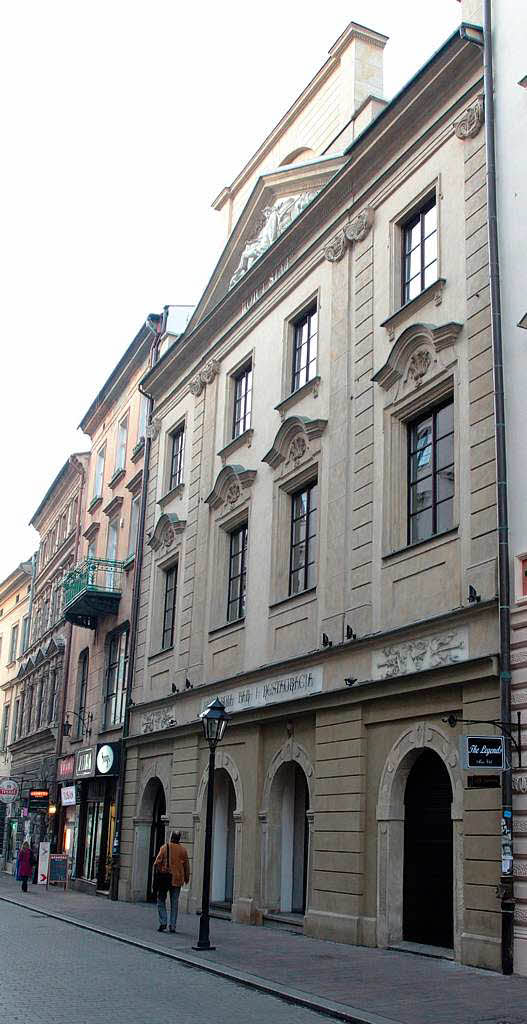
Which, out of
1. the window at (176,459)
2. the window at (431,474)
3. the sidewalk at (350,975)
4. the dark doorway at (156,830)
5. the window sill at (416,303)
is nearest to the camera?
the sidewalk at (350,975)

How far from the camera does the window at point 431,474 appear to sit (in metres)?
15.7

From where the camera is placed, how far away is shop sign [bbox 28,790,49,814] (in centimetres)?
3575

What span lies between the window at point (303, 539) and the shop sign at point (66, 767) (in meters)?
15.6

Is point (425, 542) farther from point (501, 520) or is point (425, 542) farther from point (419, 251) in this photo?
point (419, 251)

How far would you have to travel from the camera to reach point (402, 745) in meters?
15.7

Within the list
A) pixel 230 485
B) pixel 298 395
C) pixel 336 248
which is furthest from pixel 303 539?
pixel 336 248

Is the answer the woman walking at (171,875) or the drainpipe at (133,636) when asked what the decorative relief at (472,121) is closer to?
the woman walking at (171,875)

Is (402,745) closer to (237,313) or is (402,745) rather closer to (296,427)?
(296,427)

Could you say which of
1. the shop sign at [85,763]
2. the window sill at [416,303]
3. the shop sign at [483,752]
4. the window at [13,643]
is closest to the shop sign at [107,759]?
the shop sign at [85,763]

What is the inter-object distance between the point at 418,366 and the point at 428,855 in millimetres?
7103

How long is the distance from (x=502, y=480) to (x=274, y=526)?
7.65m

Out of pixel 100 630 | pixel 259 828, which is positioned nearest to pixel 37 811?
pixel 100 630

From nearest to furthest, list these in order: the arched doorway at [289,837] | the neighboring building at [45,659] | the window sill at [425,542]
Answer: the window sill at [425,542]
the arched doorway at [289,837]
the neighboring building at [45,659]

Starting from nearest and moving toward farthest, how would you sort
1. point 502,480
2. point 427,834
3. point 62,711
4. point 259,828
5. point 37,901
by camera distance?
point 502,480, point 427,834, point 259,828, point 37,901, point 62,711
